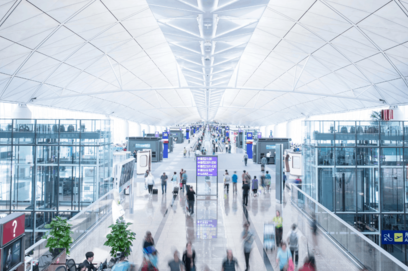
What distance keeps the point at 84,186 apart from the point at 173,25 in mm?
9657

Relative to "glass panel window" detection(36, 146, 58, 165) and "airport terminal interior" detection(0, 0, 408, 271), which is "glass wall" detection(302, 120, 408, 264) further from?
"glass panel window" detection(36, 146, 58, 165)

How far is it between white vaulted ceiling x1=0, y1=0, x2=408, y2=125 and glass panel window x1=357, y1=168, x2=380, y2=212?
7.15 meters

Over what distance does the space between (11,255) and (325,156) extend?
13096mm

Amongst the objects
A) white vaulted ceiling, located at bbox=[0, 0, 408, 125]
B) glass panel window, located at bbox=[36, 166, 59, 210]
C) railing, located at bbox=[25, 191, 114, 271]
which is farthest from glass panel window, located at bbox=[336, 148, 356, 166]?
glass panel window, located at bbox=[36, 166, 59, 210]

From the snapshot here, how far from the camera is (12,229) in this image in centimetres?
523

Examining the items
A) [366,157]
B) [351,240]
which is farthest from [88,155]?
[366,157]

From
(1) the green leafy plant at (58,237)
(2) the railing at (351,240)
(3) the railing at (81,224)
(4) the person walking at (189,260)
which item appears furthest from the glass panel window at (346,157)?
(1) the green leafy plant at (58,237)

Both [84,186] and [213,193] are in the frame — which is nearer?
[84,186]

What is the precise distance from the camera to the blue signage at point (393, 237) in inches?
474

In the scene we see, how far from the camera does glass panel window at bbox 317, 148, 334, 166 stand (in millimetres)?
14227

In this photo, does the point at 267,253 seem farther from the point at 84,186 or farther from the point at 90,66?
the point at 90,66

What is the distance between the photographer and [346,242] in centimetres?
852

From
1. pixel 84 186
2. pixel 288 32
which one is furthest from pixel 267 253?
pixel 288 32

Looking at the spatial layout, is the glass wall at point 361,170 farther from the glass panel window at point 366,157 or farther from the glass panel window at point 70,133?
the glass panel window at point 70,133
